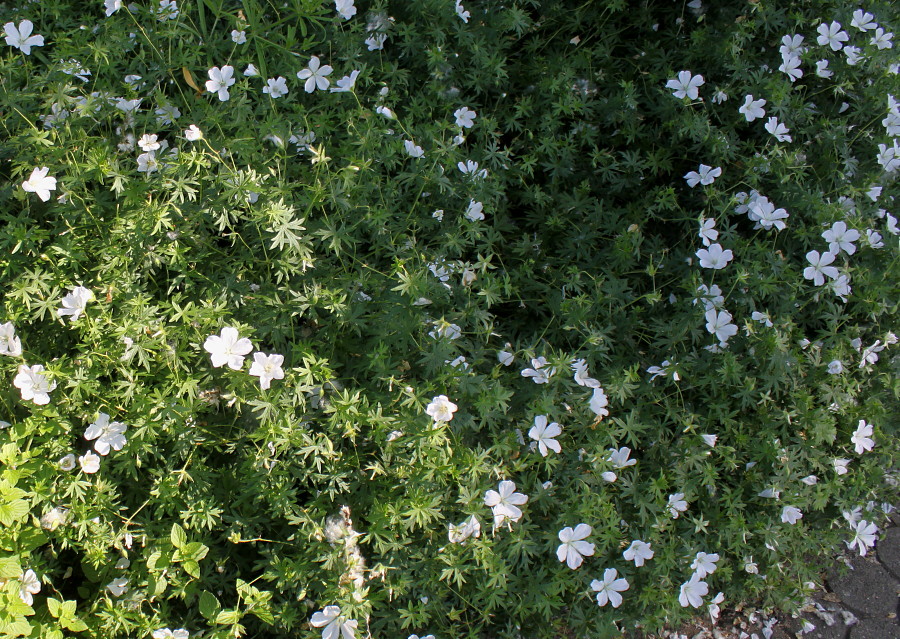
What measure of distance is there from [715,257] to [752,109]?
734 mm

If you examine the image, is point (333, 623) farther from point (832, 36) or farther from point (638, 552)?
point (832, 36)

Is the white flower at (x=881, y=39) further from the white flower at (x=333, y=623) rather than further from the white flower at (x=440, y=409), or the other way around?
the white flower at (x=333, y=623)

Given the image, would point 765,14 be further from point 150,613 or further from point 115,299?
point 150,613

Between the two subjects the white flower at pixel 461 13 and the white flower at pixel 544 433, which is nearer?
the white flower at pixel 544 433

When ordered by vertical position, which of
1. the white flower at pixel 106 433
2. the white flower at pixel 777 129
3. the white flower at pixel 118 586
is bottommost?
the white flower at pixel 118 586

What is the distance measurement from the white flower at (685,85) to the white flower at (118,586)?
9.39 feet

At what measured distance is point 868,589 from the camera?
305cm

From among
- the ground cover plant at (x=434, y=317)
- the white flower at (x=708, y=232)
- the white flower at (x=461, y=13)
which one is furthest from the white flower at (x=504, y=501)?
the white flower at (x=461, y=13)

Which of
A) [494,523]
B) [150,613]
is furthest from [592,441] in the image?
[150,613]

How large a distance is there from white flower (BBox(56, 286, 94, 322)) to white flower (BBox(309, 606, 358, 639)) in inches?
49.7

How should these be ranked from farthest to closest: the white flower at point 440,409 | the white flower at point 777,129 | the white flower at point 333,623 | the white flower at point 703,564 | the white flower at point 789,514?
the white flower at point 777,129
the white flower at point 789,514
the white flower at point 703,564
the white flower at point 440,409
the white flower at point 333,623

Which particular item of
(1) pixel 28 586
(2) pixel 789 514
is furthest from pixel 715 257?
(1) pixel 28 586

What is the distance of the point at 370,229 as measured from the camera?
2756 millimetres

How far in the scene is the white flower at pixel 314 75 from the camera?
112 inches
